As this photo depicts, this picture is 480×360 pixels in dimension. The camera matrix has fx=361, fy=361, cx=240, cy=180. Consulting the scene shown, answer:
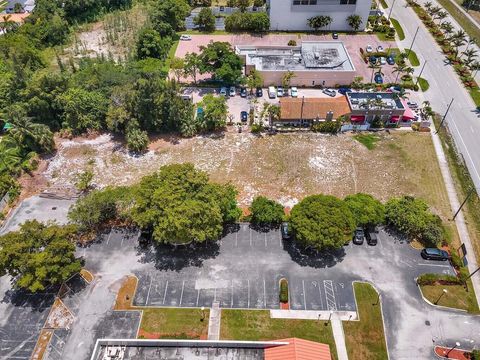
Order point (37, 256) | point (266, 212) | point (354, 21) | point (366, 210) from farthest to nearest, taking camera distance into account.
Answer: point (354, 21) < point (266, 212) < point (366, 210) < point (37, 256)

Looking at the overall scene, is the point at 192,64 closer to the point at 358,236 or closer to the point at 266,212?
the point at 266,212

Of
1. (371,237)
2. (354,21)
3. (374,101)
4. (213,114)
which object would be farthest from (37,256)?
(354,21)

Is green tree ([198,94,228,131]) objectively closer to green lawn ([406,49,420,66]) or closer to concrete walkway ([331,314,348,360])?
concrete walkway ([331,314,348,360])

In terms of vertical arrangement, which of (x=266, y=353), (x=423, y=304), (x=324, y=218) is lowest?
(x=423, y=304)

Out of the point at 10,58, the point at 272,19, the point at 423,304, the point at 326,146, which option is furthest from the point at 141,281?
the point at 272,19

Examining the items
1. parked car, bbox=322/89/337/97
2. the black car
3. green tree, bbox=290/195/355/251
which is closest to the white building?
parked car, bbox=322/89/337/97

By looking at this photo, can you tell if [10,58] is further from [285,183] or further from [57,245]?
[285,183]

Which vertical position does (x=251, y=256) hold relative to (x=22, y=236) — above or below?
below
